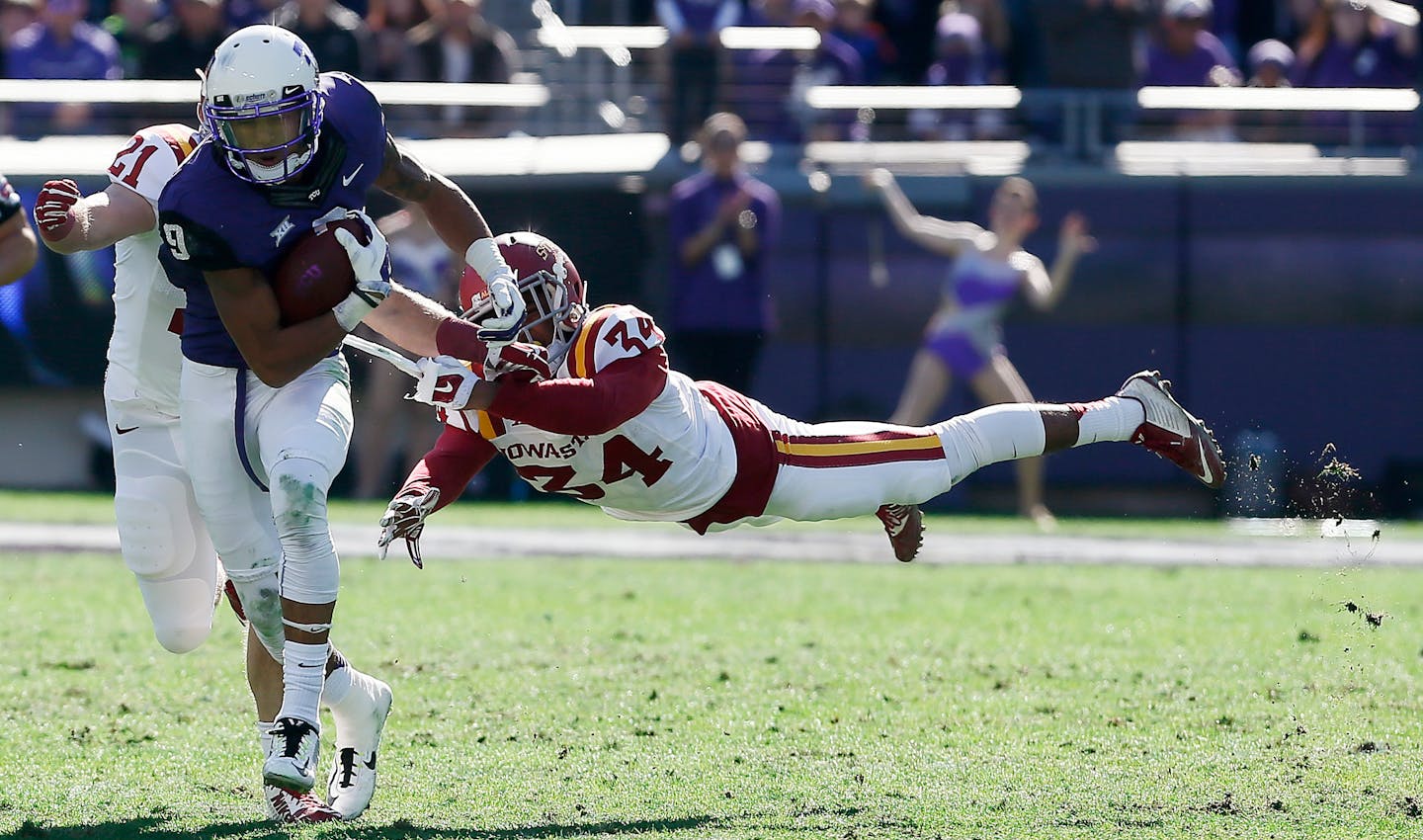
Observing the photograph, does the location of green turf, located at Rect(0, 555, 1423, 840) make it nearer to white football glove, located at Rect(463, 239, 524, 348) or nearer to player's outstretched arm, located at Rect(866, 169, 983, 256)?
white football glove, located at Rect(463, 239, 524, 348)

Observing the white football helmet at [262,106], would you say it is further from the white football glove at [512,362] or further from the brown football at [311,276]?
the white football glove at [512,362]

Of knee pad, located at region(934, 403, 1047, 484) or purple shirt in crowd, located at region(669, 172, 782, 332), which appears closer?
knee pad, located at region(934, 403, 1047, 484)

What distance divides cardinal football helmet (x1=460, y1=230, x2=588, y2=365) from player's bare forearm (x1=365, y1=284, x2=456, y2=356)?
84 mm

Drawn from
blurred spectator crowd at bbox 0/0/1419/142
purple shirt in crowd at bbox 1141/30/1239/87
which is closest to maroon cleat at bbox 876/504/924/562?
blurred spectator crowd at bbox 0/0/1419/142

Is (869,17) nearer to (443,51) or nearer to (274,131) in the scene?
(443,51)

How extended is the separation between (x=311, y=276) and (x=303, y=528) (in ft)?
1.79

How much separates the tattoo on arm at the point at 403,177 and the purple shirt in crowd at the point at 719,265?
17.1ft

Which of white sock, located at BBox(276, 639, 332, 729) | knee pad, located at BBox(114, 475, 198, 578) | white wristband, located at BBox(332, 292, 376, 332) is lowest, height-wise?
white sock, located at BBox(276, 639, 332, 729)

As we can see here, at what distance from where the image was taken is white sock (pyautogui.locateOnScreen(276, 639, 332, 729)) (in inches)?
162

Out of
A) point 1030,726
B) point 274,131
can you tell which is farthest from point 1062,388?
point 274,131

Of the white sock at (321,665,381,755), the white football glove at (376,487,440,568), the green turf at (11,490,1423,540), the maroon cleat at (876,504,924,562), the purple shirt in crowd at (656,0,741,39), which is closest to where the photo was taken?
the white sock at (321,665,381,755)

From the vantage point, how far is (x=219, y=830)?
13.5 feet

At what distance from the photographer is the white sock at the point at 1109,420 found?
5176mm

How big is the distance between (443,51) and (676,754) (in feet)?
22.5
